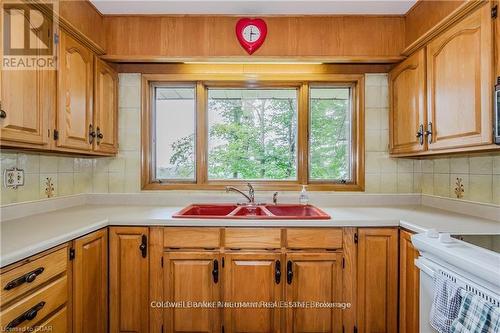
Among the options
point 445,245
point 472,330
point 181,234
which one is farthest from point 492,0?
point 181,234

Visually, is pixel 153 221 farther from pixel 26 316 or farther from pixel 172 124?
pixel 172 124

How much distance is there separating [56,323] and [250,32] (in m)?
2.08

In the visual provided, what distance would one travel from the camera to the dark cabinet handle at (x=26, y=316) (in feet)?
3.53

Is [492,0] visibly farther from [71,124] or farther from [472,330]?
[71,124]

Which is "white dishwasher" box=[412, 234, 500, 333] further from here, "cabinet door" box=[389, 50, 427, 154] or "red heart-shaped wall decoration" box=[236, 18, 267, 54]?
"red heart-shaped wall decoration" box=[236, 18, 267, 54]

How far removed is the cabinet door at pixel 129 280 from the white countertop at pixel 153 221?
0.32 feet

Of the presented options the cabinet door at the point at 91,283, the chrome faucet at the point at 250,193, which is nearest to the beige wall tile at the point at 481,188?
the chrome faucet at the point at 250,193

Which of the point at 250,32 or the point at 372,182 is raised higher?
the point at 250,32

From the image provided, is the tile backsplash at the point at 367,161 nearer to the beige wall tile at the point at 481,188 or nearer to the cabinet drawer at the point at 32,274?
the beige wall tile at the point at 481,188

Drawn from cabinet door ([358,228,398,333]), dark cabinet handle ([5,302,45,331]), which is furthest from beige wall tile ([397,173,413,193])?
dark cabinet handle ([5,302,45,331])

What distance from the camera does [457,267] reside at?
110 centimetres

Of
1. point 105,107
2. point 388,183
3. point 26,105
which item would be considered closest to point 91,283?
point 26,105

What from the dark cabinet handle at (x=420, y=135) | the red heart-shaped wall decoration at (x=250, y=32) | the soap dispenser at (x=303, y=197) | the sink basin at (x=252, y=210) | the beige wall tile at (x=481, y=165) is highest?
the red heart-shaped wall decoration at (x=250, y=32)

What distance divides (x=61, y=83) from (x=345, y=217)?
1.92m
